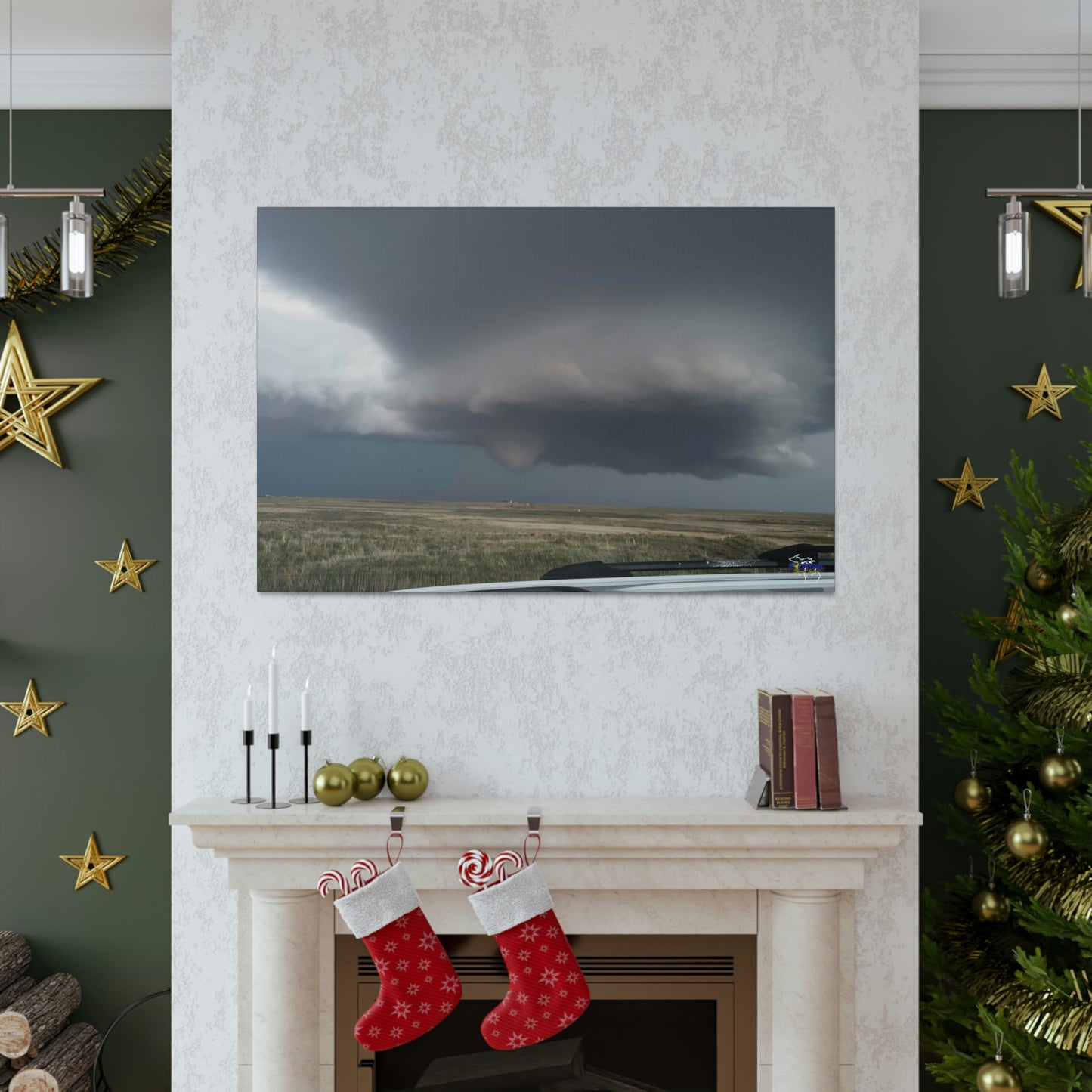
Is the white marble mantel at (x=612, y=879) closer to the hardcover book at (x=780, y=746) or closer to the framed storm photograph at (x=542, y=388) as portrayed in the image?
the hardcover book at (x=780, y=746)

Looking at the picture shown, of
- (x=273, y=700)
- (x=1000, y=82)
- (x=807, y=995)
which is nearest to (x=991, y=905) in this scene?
(x=807, y=995)

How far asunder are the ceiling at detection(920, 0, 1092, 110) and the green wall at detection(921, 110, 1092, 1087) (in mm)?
40

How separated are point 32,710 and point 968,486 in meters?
2.52

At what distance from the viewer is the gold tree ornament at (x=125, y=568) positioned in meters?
2.56

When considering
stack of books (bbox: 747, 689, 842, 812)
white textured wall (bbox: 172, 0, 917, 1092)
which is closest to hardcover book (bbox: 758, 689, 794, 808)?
stack of books (bbox: 747, 689, 842, 812)

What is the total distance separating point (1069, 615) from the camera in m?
1.95

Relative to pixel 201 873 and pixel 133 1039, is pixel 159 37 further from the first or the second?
pixel 133 1039

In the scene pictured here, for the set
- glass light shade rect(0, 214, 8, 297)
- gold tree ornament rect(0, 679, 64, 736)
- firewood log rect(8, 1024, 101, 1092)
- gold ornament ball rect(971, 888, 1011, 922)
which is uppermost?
glass light shade rect(0, 214, 8, 297)

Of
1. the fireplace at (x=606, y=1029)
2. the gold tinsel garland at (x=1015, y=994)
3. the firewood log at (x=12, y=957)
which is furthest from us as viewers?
the firewood log at (x=12, y=957)

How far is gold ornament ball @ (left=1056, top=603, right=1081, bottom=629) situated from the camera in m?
1.94

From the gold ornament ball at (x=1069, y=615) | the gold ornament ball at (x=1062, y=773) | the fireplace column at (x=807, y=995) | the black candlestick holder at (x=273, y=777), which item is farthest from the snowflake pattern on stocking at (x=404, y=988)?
the gold ornament ball at (x=1069, y=615)

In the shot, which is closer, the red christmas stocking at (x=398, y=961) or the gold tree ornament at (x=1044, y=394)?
the red christmas stocking at (x=398, y=961)

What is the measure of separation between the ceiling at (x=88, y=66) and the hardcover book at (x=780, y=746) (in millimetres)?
2167

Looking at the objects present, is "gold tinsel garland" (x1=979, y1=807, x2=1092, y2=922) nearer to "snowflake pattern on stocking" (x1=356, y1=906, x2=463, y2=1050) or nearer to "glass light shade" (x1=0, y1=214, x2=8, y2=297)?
"snowflake pattern on stocking" (x1=356, y1=906, x2=463, y2=1050)
